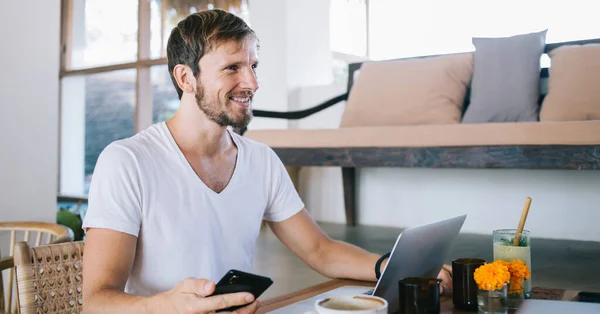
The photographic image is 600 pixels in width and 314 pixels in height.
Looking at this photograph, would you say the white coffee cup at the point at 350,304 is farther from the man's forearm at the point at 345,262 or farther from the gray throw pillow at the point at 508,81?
the gray throw pillow at the point at 508,81

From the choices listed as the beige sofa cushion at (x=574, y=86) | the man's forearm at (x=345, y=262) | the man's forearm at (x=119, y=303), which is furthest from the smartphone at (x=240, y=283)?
the beige sofa cushion at (x=574, y=86)

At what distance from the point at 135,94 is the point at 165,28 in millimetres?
667

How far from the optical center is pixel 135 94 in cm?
593

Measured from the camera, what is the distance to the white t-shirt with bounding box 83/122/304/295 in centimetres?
109

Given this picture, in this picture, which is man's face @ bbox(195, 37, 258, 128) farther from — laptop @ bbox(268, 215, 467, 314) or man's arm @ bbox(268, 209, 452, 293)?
laptop @ bbox(268, 215, 467, 314)

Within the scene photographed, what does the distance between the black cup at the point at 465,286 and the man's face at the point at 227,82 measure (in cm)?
57

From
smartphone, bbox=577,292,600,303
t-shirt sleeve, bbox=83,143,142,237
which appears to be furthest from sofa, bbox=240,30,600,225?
t-shirt sleeve, bbox=83,143,142,237

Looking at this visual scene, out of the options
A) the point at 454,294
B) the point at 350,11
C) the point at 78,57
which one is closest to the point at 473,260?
the point at 454,294

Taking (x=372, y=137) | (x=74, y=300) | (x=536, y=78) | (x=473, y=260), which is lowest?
(x=74, y=300)

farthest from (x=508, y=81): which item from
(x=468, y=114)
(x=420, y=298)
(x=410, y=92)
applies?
(x=420, y=298)

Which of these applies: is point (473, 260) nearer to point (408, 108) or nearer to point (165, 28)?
point (408, 108)

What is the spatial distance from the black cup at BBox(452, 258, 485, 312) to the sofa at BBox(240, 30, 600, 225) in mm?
1769

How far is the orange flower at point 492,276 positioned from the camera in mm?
847

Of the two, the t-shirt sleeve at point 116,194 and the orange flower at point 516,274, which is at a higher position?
the t-shirt sleeve at point 116,194
